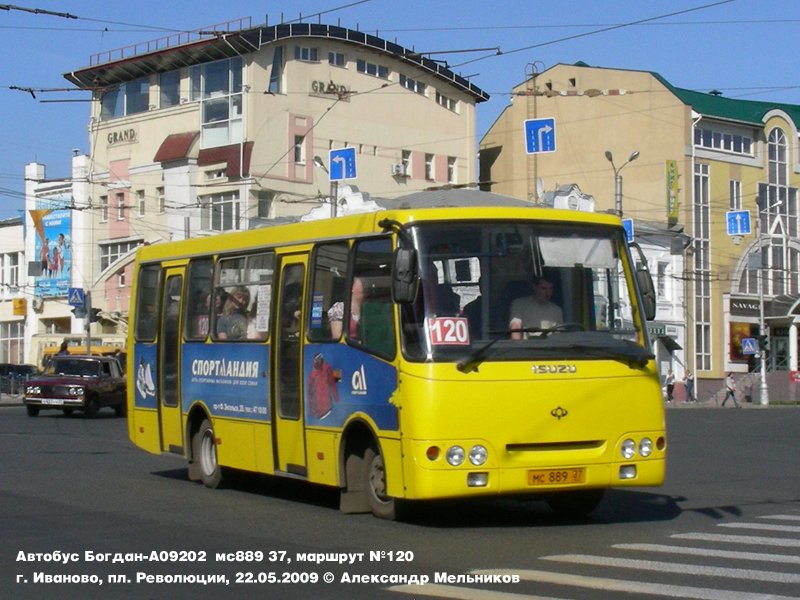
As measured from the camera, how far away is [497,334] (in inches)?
450

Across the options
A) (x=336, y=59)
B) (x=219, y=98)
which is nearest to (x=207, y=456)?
(x=219, y=98)

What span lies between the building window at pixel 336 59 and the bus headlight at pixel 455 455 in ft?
183

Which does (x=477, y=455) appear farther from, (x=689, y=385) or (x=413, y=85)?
(x=413, y=85)

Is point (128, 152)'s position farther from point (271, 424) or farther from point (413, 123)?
point (271, 424)

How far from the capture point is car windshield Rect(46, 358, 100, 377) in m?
37.1

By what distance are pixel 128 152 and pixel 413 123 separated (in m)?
15.0

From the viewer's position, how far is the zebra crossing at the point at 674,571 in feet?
27.3

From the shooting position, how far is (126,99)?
6888 cm

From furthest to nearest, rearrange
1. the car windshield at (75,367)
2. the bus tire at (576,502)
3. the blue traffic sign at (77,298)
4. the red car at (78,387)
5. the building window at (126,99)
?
the building window at (126,99) < the blue traffic sign at (77,298) < the car windshield at (75,367) < the red car at (78,387) < the bus tire at (576,502)

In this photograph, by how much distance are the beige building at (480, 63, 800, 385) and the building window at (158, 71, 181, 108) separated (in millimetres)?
16335

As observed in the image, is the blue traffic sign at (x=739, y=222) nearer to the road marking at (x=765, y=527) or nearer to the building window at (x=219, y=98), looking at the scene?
the building window at (x=219, y=98)

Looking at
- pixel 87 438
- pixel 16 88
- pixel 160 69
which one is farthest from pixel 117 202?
pixel 87 438

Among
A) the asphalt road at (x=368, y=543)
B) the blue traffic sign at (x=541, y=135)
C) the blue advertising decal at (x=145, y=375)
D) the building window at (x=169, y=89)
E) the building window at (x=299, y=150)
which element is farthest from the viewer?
the building window at (x=169, y=89)

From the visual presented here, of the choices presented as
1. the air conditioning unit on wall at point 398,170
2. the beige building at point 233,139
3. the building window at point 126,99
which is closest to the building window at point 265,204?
the beige building at point 233,139
